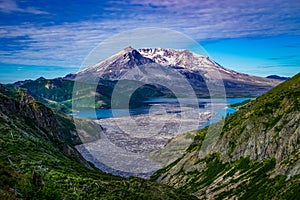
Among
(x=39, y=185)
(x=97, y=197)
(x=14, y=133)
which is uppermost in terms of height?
(x=14, y=133)

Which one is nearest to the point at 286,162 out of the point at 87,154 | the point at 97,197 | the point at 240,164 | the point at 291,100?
the point at 240,164

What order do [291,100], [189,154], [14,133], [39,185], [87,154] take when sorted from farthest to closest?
1. [87,154]
2. [189,154]
3. [291,100]
4. [14,133]
5. [39,185]

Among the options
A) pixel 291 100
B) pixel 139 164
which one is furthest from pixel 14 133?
pixel 139 164

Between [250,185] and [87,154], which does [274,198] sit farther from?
[87,154]

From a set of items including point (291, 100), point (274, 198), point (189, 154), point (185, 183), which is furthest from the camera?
point (189, 154)

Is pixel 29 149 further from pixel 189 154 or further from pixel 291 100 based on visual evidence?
pixel 189 154

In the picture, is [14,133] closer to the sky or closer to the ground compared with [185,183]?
closer to the sky

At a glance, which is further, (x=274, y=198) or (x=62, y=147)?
(x=62, y=147)
